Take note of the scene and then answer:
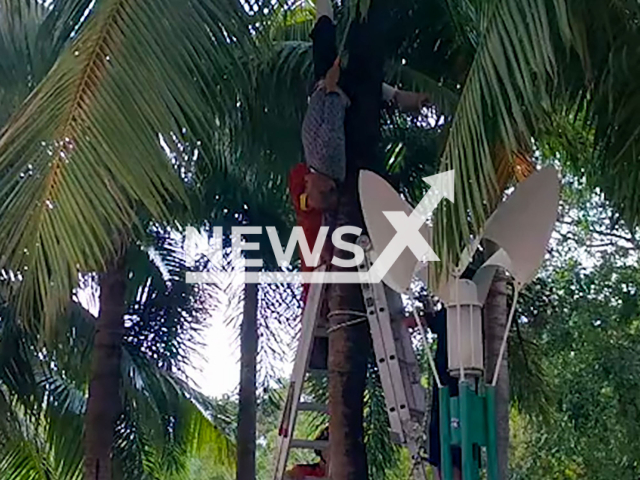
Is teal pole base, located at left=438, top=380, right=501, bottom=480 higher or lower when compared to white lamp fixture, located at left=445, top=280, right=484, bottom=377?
lower

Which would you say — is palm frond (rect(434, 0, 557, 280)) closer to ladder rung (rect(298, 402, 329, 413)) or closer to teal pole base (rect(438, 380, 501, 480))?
teal pole base (rect(438, 380, 501, 480))

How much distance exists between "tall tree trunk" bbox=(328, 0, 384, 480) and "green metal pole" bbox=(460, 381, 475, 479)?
1.12 meters

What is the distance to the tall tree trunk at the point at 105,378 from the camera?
19.2 ft

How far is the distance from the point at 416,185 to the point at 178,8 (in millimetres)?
3257

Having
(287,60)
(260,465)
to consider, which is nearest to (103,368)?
(287,60)

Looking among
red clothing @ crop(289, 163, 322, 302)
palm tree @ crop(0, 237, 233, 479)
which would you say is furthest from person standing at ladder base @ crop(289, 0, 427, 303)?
palm tree @ crop(0, 237, 233, 479)

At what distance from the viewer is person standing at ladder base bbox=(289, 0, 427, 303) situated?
4246 millimetres

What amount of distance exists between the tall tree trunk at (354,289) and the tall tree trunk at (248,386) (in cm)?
364

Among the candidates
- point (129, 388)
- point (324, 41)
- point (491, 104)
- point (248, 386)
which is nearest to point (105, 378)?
point (129, 388)

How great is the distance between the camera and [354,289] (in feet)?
13.6

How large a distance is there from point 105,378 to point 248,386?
192 cm

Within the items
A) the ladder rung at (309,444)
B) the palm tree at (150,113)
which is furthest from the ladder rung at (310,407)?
the palm tree at (150,113)

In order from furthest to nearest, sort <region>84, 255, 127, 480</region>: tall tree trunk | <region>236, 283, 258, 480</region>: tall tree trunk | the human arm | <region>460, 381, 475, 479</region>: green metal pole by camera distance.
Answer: <region>236, 283, 258, 480</region>: tall tree trunk
<region>84, 255, 127, 480</region>: tall tree trunk
the human arm
<region>460, 381, 475, 479</region>: green metal pole

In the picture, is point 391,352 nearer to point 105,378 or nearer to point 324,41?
point 324,41
